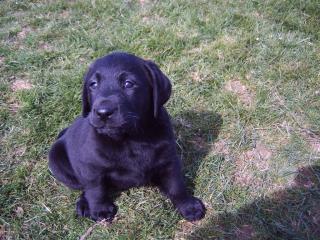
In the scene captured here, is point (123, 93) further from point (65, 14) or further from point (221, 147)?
point (65, 14)

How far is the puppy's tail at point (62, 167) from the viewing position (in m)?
3.12

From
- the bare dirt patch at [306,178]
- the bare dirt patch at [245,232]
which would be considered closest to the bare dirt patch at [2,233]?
the bare dirt patch at [245,232]

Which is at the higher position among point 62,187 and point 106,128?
point 106,128

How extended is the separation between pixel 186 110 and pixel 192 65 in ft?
2.23

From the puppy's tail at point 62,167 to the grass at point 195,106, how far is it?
6.0 inches

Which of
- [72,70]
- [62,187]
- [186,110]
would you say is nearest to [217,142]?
[186,110]

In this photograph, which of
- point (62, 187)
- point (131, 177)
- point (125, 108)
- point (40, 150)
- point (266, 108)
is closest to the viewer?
point (125, 108)

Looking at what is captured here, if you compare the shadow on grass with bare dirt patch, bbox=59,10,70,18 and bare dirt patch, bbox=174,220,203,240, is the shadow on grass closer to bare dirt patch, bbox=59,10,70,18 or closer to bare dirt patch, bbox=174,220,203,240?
bare dirt patch, bbox=174,220,203,240

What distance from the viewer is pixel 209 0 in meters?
5.36

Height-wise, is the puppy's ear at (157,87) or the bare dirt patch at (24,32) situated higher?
the puppy's ear at (157,87)

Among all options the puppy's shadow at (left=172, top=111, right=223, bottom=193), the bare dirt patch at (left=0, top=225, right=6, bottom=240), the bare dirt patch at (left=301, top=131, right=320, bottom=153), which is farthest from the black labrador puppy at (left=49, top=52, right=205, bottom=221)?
the bare dirt patch at (left=301, top=131, right=320, bottom=153)

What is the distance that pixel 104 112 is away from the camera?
7.75ft

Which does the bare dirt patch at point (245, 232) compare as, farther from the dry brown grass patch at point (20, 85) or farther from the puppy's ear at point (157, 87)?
the dry brown grass patch at point (20, 85)

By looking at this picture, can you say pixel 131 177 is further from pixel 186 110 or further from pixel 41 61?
pixel 41 61
